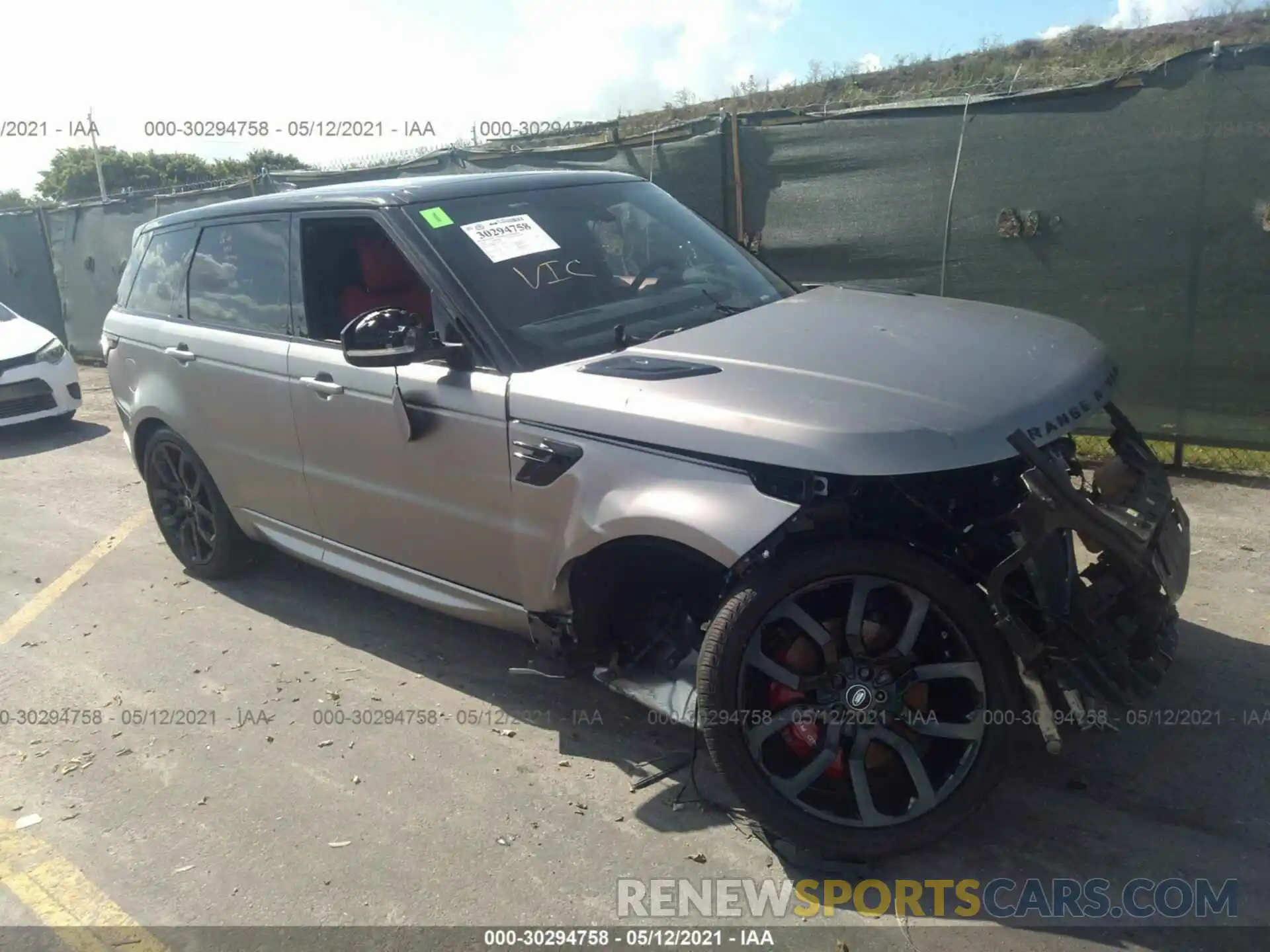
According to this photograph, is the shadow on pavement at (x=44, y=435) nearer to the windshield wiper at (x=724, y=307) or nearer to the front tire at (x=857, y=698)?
the windshield wiper at (x=724, y=307)

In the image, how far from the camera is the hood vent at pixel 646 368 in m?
3.21

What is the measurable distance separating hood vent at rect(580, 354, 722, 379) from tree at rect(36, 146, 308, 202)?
49.8 metres

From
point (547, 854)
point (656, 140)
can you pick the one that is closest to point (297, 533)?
point (547, 854)

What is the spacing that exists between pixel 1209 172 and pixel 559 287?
3.91 meters

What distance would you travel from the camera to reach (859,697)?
116 inches

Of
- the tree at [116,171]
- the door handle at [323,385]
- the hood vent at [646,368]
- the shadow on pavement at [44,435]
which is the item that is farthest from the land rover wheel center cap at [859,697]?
the tree at [116,171]

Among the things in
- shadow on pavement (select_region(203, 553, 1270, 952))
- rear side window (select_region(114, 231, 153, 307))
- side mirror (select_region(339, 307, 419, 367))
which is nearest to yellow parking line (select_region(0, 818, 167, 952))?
shadow on pavement (select_region(203, 553, 1270, 952))

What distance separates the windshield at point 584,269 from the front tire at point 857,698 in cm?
116

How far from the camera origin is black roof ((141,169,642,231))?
4035mm

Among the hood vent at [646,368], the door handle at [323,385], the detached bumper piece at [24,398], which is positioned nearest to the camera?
the hood vent at [646,368]

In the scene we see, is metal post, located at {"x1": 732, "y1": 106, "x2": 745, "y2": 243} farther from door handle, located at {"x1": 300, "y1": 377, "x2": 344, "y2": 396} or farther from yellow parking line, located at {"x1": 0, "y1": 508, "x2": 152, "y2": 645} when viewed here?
yellow parking line, located at {"x1": 0, "y1": 508, "x2": 152, "y2": 645}

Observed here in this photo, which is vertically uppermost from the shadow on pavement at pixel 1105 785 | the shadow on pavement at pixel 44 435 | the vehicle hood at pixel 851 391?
the vehicle hood at pixel 851 391

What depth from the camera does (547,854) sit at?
320cm

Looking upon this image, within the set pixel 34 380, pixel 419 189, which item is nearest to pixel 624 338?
pixel 419 189
